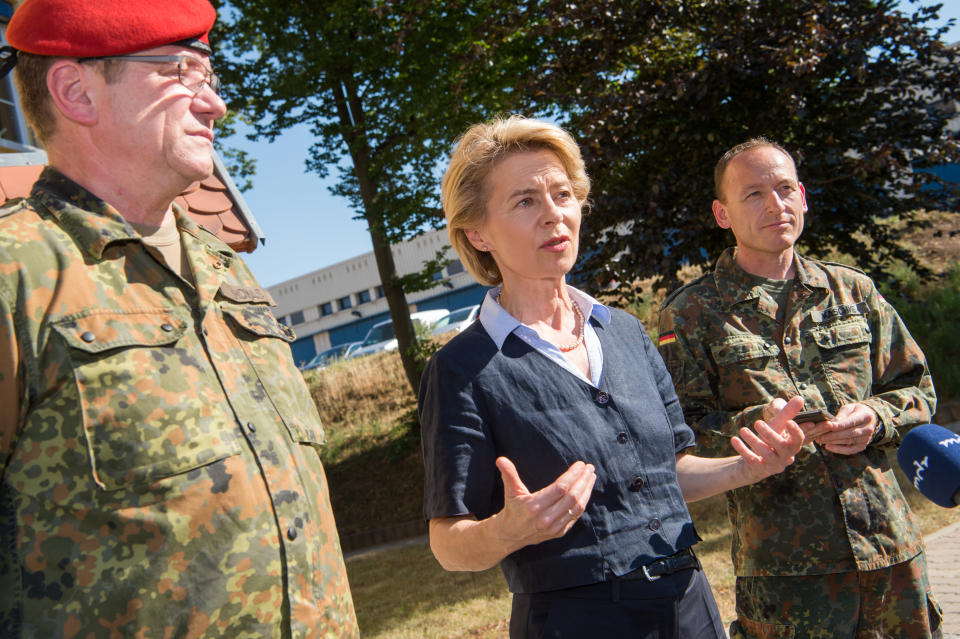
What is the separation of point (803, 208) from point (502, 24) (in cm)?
654

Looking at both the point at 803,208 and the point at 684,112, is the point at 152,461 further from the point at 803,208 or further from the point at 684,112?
the point at 684,112

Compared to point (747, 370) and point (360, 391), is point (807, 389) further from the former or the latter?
point (360, 391)

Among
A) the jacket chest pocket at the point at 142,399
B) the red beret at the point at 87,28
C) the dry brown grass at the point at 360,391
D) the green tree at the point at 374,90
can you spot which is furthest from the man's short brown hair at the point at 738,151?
the dry brown grass at the point at 360,391

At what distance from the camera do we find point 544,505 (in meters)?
1.74

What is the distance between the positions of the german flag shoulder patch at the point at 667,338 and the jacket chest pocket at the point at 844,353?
0.53 m

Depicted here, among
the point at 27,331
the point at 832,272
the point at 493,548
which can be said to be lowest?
the point at 493,548

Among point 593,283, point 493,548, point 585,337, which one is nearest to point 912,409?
point 585,337

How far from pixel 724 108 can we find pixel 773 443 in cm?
670

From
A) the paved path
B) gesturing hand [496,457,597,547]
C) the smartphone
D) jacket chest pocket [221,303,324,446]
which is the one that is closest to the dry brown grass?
the paved path

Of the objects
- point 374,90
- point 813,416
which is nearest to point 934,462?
point 813,416

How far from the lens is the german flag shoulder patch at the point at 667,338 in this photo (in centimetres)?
328

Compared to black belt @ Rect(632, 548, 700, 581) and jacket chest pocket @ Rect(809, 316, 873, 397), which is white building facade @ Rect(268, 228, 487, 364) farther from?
black belt @ Rect(632, 548, 700, 581)

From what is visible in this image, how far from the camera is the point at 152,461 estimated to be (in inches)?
65.1

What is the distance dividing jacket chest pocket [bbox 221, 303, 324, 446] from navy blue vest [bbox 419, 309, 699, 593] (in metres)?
0.34
